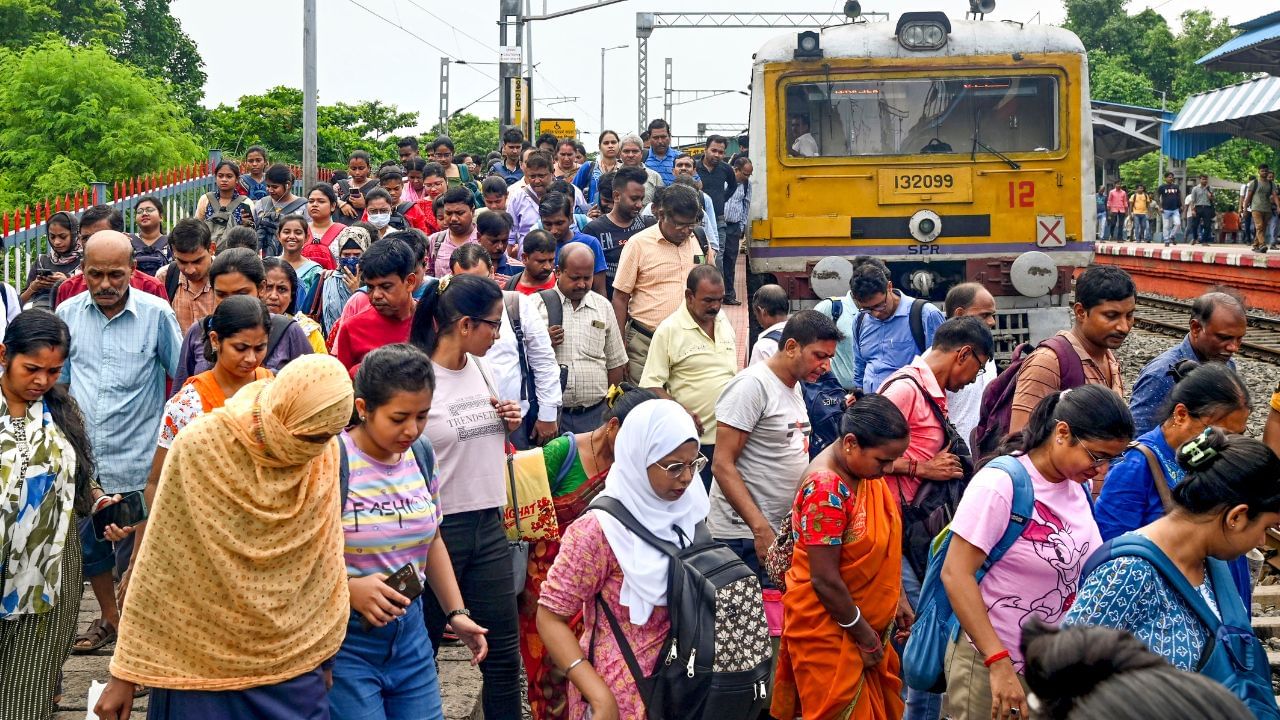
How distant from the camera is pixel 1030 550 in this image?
396 cm

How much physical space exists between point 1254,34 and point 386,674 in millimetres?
24898

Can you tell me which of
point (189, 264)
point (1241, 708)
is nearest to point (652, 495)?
point (1241, 708)

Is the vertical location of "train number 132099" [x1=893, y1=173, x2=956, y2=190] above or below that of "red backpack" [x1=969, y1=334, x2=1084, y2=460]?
above

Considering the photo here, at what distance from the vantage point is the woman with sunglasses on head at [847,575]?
4.41 m

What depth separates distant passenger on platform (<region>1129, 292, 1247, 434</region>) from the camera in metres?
5.20

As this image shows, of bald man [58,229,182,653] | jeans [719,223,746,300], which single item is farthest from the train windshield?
bald man [58,229,182,653]

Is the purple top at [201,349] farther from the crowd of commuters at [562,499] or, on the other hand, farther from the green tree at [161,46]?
the green tree at [161,46]

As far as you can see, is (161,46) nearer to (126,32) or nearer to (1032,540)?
(126,32)

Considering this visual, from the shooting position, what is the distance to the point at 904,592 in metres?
5.19

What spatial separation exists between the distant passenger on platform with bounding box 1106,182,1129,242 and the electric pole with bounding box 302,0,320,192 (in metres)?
28.2

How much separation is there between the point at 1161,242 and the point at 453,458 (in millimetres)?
34785

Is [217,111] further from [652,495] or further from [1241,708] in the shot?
[1241,708]

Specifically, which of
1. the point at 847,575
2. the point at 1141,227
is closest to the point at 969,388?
the point at 847,575

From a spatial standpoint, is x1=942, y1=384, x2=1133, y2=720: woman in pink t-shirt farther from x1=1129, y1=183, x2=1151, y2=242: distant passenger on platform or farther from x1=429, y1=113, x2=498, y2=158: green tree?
x1=429, y1=113, x2=498, y2=158: green tree
